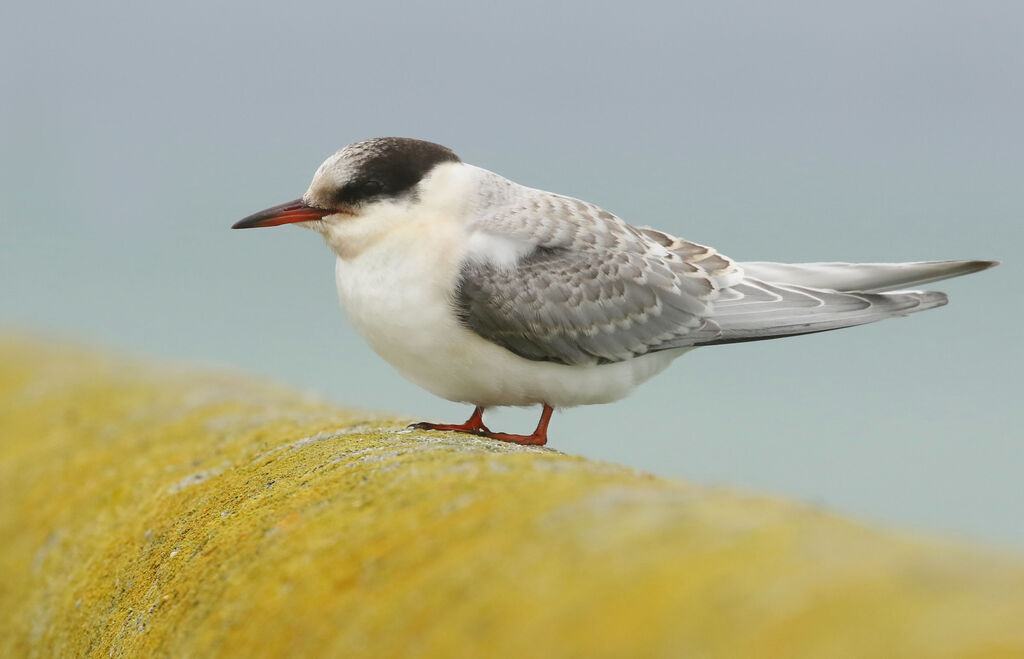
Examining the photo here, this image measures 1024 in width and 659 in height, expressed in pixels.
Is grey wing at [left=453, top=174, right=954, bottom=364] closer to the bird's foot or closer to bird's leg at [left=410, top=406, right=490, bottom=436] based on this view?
the bird's foot

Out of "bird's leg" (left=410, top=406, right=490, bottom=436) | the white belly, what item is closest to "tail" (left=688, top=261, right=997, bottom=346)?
the white belly

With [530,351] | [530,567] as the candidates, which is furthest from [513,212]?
[530,567]

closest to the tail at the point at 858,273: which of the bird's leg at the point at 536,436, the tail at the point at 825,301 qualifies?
the tail at the point at 825,301

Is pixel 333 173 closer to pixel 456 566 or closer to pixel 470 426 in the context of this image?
pixel 470 426

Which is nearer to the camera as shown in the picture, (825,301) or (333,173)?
(333,173)

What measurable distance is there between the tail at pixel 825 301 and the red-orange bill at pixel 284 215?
7.24ft

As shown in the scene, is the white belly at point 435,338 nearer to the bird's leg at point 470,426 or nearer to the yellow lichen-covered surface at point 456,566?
the bird's leg at point 470,426

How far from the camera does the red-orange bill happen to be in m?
5.92

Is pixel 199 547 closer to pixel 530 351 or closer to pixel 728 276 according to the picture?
pixel 530 351

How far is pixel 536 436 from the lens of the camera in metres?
5.80

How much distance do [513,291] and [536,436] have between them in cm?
80

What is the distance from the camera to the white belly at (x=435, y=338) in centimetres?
551

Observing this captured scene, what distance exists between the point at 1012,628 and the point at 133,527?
4807 mm

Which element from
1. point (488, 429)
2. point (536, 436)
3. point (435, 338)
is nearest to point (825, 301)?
point (536, 436)
